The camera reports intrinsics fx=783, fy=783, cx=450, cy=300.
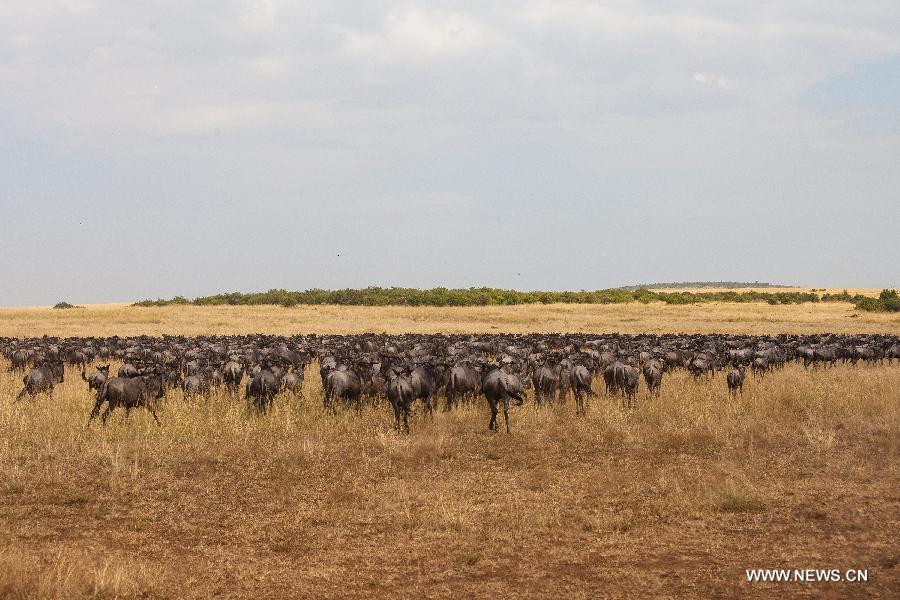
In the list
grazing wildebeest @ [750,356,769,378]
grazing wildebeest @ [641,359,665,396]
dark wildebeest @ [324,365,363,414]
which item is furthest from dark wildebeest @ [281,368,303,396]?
grazing wildebeest @ [750,356,769,378]

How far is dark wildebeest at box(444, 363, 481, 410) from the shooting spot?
693 inches

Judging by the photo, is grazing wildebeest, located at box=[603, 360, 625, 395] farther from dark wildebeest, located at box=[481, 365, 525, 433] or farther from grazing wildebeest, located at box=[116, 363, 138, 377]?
grazing wildebeest, located at box=[116, 363, 138, 377]

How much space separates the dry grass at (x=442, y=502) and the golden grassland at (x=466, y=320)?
3935cm

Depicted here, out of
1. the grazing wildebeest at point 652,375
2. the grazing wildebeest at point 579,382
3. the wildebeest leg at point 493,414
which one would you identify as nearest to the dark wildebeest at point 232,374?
the wildebeest leg at point 493,414

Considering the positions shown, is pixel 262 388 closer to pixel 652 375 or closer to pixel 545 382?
pixel 545 382

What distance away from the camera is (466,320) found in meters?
72.5

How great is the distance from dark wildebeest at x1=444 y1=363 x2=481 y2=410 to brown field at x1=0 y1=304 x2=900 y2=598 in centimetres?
67

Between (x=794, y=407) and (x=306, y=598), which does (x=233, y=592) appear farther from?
(x=794, y=407)

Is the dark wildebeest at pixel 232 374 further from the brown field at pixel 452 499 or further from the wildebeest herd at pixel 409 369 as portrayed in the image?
the brown field at pixel 452 499

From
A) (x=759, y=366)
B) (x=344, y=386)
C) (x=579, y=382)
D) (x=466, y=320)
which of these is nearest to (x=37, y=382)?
(x=344, y=386)

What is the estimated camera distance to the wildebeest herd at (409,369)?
16125 millimetres

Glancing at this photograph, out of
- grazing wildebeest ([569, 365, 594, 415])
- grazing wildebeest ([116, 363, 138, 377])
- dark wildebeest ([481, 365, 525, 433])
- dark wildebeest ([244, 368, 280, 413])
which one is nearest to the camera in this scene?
dark wildebeest ([481, 365, 525, 433])

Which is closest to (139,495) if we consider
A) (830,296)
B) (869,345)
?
(869,345)

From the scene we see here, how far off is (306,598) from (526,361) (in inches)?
703
